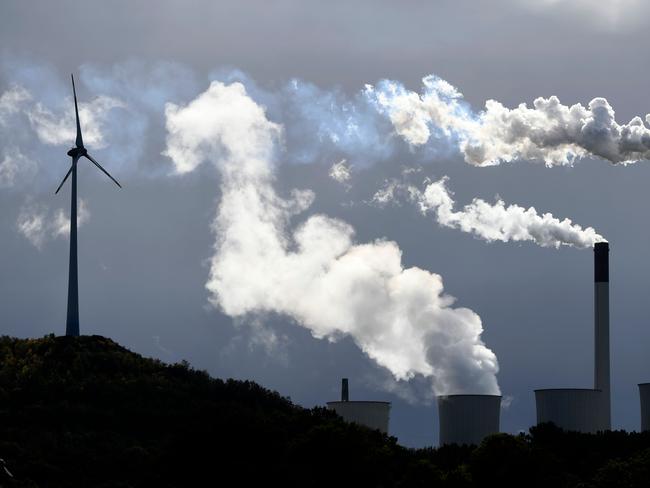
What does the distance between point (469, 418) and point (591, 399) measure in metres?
15.4

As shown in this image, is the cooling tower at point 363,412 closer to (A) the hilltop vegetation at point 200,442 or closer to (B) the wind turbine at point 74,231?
(A) the hilltop vegetation at point 200,442

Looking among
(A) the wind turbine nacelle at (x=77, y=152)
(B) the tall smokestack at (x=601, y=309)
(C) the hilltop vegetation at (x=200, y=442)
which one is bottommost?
(C) the hilltop vegetation at (x=200, y=442)

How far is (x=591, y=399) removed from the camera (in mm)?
166875

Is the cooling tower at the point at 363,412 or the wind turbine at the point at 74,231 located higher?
the wind turbine at the point at 74,231

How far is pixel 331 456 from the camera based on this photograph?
127938 millimetres

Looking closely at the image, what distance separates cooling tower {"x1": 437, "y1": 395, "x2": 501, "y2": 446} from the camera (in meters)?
163

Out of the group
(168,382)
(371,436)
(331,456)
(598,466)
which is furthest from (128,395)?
(598,466)

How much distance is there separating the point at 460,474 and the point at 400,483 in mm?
5642

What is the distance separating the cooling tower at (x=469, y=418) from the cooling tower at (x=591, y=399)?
6.03 metres

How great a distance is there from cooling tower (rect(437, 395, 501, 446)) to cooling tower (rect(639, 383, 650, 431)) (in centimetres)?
1701

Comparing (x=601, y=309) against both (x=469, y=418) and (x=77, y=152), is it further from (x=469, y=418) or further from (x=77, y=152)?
(x=77, y=152)

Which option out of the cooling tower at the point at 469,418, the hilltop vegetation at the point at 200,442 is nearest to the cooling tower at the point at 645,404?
the hilltop vegetation at the point at 200,442

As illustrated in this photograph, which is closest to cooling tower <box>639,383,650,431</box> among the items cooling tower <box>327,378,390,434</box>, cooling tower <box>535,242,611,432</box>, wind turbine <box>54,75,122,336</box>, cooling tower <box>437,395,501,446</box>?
cooling tower <box>535,242,611,432</box>

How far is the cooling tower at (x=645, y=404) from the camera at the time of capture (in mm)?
164500
